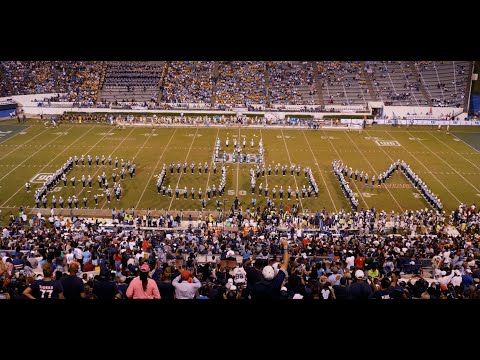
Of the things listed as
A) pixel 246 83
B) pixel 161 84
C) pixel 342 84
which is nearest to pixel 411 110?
pixel 342 84

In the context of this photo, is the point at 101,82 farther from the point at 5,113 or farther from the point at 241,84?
the point at 241,84

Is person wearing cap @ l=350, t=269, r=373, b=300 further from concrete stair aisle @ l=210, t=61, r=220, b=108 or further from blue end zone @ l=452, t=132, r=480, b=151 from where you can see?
concrete stair aisle @ l=210, t=61, r=220, b=108

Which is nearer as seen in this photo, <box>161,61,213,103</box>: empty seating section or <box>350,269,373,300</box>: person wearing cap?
<box>350,269,373,300</box>: person wearing cap

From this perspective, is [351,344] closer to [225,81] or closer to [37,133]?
[37,133]

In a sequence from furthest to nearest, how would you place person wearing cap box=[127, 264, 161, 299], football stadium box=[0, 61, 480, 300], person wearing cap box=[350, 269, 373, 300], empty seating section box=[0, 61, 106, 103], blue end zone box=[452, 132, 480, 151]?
empty seating section box=[0, 61, 106, 103]
blue end zone box=[452, 132, 480, 151]
football stadium box=[0, 61, 480, 300]
person wearing cap box=[350, 269, 373, 300]
person wearing cap box=[127, 264, 161, 299]

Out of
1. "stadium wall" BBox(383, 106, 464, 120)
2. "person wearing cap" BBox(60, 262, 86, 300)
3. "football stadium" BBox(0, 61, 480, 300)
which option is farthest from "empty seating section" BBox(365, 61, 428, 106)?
"person wearing cap" BBox(60, 262, 86, 300)

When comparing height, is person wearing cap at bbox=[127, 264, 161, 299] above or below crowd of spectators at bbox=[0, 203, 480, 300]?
above
